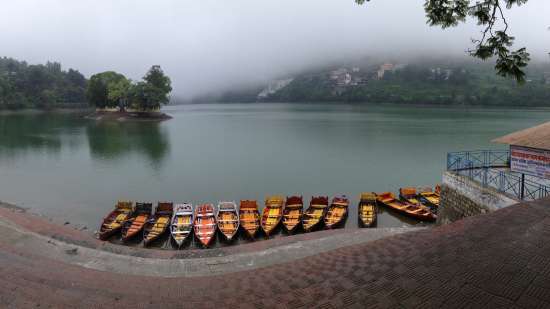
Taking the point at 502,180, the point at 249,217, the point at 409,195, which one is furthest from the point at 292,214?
the point at 502,180

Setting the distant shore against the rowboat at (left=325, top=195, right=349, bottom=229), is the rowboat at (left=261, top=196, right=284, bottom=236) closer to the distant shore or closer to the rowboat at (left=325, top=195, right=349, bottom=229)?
the rowboat at (left=325, top=195, right=349, bottom=229)

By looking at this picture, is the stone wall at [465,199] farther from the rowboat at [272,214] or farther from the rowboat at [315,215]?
the rowboat at [272,214]

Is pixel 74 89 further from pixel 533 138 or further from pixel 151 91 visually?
pixel 533 138

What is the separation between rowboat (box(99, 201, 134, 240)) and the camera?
2203 cm

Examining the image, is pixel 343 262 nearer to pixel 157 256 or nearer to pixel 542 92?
pixel 157 256

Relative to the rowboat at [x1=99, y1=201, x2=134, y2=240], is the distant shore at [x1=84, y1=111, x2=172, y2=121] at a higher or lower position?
Result: higher

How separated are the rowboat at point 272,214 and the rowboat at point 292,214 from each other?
34 cm

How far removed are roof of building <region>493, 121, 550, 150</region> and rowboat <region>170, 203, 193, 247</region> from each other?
15407 mm

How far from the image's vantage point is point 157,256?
59.5 ft

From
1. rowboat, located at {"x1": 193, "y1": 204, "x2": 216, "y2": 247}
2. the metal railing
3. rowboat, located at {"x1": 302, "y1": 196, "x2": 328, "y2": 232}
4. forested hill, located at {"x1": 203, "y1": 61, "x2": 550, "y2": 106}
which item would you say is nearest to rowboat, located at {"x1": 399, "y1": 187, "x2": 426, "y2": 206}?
rowboat, located at {"x1": 302, "y1": 196, "x2": 328, "y2": 232}

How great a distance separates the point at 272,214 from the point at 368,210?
6078 mm

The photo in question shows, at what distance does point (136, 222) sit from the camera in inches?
926

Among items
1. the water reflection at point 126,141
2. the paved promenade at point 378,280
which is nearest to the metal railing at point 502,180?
the paved promenade at point 378,280

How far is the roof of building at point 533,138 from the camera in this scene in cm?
1450
